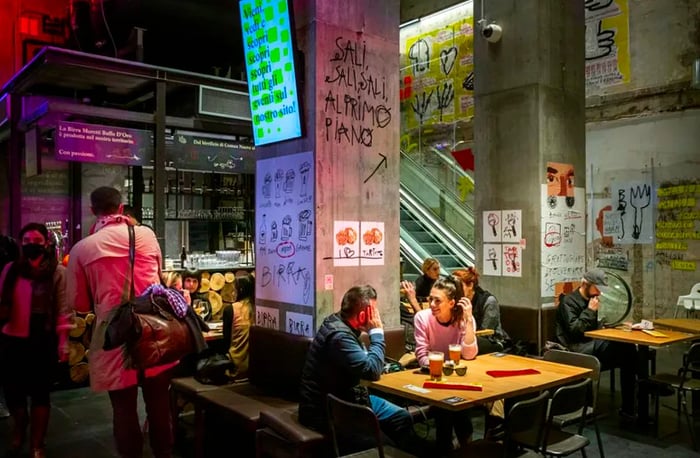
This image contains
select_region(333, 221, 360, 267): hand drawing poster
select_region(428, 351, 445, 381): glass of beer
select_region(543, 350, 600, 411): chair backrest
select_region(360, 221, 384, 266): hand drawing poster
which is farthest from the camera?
select_region(360, 221, 384, 266): hand drawing poster

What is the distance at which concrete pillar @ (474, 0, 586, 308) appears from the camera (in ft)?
23.0

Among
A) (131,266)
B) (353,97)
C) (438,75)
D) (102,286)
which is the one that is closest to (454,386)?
(131,266)

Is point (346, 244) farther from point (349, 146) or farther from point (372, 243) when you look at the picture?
point (349, 146)

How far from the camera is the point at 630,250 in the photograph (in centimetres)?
972

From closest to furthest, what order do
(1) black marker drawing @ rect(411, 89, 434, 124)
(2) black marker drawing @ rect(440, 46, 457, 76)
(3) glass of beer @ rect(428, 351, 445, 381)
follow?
(3) glass of beer @ rect(428, 351, 445, 381) < (2) black marker drawing @ rect(440, 46, 457, 76) < (1) black marker drawing @ rect(411, 89, 434, 124)

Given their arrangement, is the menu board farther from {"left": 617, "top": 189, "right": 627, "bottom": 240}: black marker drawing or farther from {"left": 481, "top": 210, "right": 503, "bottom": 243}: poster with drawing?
{"left": 617, "top": 189, "right": 627, "bottom": 240}: black marker drawing

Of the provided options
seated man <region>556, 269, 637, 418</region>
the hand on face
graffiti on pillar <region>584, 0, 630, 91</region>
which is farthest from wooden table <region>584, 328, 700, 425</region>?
graffiti on pillar <region>584, 0, 630, 91</region>

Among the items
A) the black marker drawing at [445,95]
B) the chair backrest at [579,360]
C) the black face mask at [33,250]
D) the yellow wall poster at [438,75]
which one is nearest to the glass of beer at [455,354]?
the chair backrest at [579,360]

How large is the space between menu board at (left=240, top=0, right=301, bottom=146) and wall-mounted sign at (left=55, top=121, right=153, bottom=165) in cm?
255

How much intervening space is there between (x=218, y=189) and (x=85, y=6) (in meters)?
2.94

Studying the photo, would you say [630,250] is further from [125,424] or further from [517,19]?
[125,424]

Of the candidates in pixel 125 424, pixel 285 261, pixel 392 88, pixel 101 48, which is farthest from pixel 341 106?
pixel 101 48

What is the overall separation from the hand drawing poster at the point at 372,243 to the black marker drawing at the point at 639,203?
6058 millimetres

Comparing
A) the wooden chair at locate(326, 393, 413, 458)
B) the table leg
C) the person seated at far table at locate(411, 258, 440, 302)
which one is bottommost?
the table leg
